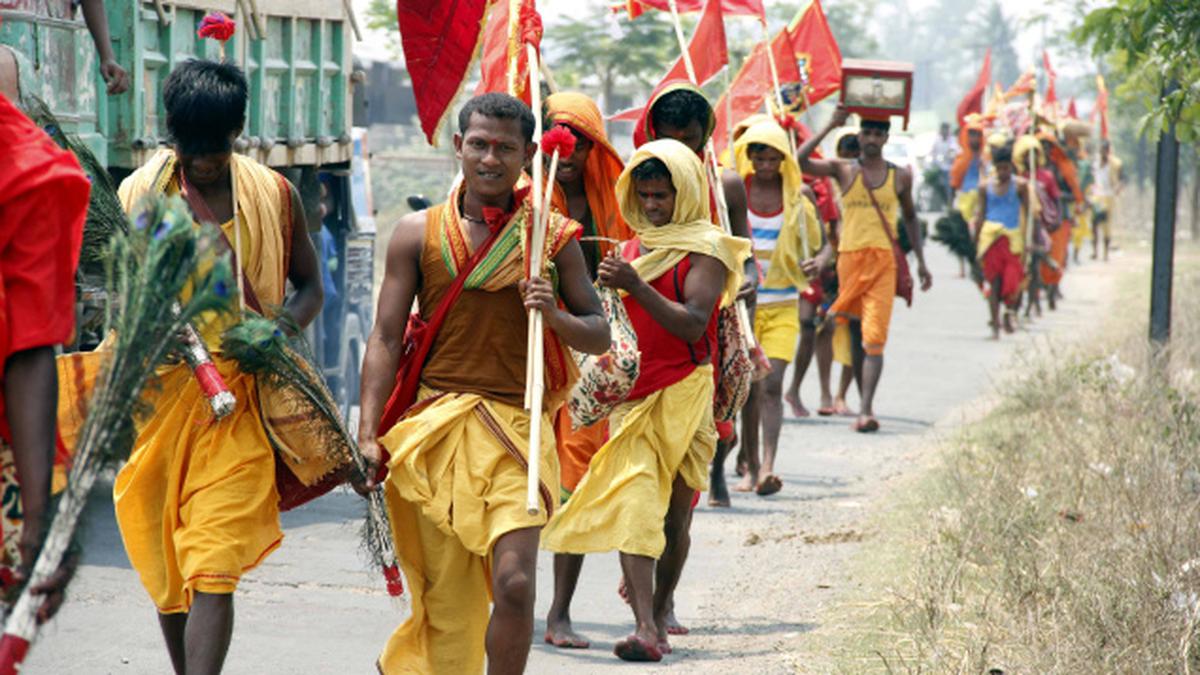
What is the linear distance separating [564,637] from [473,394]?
1.80 m

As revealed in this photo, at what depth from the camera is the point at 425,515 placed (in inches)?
222

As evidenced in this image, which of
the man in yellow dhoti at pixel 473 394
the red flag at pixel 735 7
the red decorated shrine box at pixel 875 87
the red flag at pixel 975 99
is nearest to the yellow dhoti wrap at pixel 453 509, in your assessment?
the man in yellow dhoti at pixel 473 394

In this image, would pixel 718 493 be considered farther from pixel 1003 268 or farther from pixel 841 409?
pixel 1003 268

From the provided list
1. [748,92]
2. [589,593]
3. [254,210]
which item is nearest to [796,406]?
[748,92]

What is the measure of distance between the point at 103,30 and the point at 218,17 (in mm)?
2623

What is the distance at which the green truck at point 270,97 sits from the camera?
340 inches

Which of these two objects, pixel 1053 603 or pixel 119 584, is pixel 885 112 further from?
pixel 1053 603

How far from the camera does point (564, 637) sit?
284 inches

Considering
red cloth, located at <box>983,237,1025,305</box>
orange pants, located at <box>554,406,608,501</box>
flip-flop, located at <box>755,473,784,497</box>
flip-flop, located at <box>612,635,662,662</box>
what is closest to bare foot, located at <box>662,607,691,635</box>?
flip-flop, located at <box>612,635,662,662</box>

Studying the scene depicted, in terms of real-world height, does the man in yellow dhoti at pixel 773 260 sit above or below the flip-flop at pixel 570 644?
above

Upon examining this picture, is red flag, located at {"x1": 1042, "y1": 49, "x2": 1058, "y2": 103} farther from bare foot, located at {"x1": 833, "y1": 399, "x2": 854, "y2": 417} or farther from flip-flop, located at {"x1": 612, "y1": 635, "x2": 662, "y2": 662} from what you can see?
flip-flop, located at {"x1": 612, "y1": 635, "x2": 662, "y2": 662}

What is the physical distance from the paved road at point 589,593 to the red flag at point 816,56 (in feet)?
7.34

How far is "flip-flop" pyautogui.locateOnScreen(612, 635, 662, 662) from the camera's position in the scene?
6.94 meters

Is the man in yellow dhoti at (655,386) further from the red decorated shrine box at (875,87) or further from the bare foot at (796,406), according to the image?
the bare foot at (796,406)
